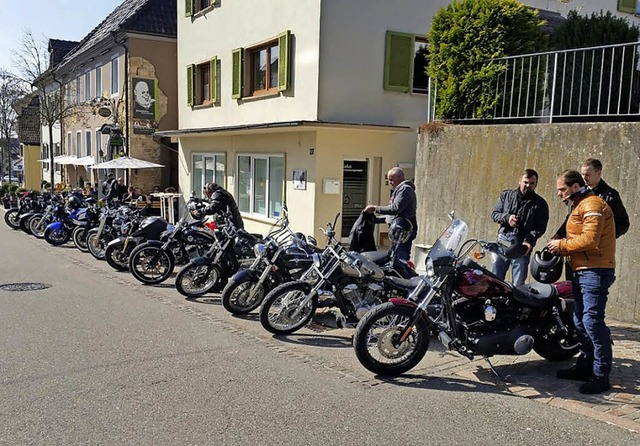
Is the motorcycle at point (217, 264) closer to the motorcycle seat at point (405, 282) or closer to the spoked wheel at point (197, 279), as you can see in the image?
the spoked wheel at point (197, 279)

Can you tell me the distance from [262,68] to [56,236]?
6.56 metres

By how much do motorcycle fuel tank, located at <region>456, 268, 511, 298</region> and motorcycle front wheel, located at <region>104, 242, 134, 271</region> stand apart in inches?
287

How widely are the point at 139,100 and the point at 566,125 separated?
1745cm

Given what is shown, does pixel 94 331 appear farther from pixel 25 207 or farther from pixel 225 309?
pixel 25 207

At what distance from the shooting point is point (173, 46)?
22125mm

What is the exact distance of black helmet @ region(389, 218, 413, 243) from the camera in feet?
23.4

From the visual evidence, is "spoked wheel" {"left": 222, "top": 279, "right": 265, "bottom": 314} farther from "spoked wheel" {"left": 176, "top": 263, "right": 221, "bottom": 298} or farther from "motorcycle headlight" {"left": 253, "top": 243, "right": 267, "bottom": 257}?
"spoked wheel" {"left": 176, "top": 263, "right": 221, "bottom": 298}

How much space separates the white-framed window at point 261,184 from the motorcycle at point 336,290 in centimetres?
786

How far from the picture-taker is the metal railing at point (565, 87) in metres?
7.75

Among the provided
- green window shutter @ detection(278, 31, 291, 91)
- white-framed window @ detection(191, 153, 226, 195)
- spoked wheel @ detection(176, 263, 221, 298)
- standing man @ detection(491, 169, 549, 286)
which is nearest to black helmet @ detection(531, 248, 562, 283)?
standing man @ detection(491, 169, 549, 286)

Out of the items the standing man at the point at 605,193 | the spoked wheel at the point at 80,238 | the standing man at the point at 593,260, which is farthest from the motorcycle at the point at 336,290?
the spoked wheel at the point at 80,238

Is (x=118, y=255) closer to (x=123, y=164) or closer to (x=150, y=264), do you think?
(x=150, y=264)

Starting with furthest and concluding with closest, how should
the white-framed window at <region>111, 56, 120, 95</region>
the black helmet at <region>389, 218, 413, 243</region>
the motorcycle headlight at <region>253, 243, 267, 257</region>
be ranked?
the white-framed window at <region>111, 56, 120, 95</region>
the motorcycle headlight at <region>253, 243, 267, 257</region>
the black helmet at <region>389, 218, 413, 243</region>

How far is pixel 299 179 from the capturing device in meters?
13.4
